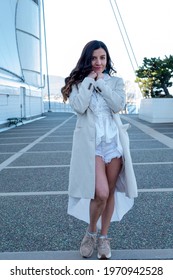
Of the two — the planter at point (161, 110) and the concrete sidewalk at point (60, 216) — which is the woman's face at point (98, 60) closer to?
the concrete sidewalk at point (60, 216)

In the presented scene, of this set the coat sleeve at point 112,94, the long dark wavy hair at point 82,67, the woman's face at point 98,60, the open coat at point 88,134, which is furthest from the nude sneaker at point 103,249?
the woman's face at point 98,60

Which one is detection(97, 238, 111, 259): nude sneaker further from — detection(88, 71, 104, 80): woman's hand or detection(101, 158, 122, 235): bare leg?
detection(88, 71, 104, 80): woman's hand

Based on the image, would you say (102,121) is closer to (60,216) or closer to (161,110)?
(60,216)

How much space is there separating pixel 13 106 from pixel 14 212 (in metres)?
15.5

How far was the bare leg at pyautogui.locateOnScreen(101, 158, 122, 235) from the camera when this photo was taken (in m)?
2.70

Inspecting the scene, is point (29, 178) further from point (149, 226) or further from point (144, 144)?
point (144, 144)

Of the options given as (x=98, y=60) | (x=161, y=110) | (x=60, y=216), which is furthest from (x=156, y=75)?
(x=98, y=60)

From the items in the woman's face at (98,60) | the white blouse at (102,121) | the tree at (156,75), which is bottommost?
the white blouse at (102,121)

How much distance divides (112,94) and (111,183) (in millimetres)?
694

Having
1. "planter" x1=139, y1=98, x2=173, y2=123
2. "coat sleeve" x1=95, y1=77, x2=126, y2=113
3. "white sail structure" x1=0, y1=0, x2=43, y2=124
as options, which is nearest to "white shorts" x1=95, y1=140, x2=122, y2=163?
"coat sleeve" x1=95, y1=77, x2=126, y2=113

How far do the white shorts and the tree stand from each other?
15.7 metres

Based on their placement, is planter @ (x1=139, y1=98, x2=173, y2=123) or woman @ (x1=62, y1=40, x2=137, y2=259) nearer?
woman @ (x1=62, y1=40, x2=137, y2=259)

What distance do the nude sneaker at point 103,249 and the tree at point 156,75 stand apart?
51.5 ft

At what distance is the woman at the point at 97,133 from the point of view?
102 inches
